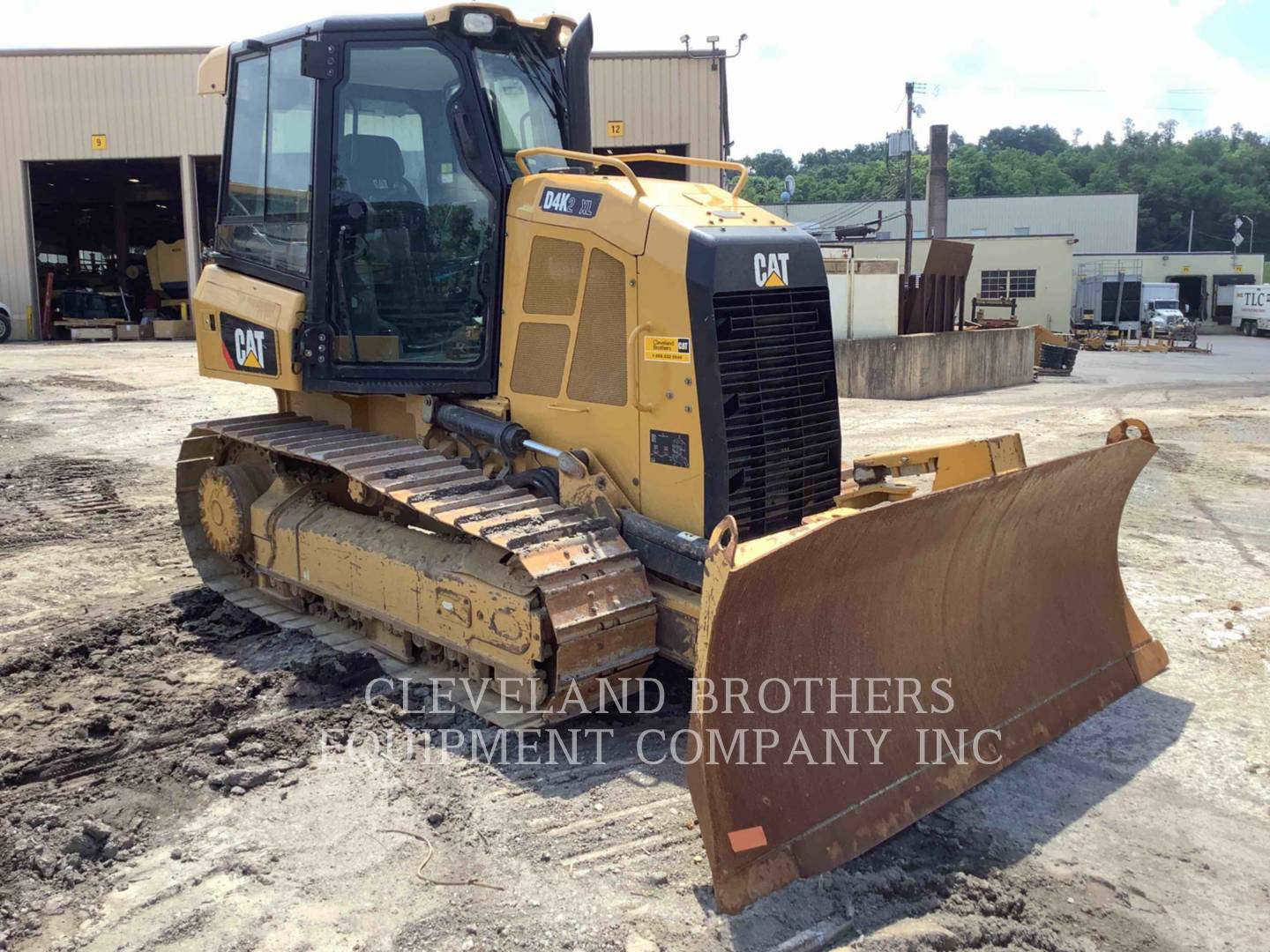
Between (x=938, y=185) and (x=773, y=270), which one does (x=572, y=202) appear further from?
(x=938, y=185)

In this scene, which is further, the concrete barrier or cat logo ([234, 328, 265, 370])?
the concrete barrier

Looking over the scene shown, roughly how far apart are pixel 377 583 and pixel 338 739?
3.19 feet

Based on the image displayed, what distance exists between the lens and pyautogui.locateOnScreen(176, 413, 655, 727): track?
170 inches

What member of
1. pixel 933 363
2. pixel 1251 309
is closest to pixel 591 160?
pixel 933 363

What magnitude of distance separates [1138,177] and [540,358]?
339 ft

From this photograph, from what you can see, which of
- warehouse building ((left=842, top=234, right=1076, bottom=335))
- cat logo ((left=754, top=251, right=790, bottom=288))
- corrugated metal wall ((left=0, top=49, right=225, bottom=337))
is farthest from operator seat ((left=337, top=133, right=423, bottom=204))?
warehouse building ((left=842, top=234, right=1076, bottom=335))

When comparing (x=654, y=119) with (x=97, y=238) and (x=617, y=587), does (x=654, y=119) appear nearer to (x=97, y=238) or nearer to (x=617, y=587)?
(x=97, y=238)

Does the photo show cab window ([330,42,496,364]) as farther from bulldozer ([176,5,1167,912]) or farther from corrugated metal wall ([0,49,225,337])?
corrugated metal wall ([0,49,225,337])

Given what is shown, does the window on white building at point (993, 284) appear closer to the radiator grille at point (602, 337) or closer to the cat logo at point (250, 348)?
the cat logo at point (250, 348)

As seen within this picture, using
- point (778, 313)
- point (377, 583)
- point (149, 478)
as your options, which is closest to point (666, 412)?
point (778, 313)

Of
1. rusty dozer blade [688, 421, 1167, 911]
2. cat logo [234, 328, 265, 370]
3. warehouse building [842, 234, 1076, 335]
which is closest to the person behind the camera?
rusty dozer blade [688, 421, 1167, 911]

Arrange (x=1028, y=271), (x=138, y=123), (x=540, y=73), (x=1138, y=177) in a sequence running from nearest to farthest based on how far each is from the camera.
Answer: (x=540, y=73), (x=138, y=123), (x=1028, y=271), (x=1138, y=177)

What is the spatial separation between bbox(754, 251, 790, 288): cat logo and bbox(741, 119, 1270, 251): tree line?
7083 centimetres

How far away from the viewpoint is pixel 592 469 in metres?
5.01
